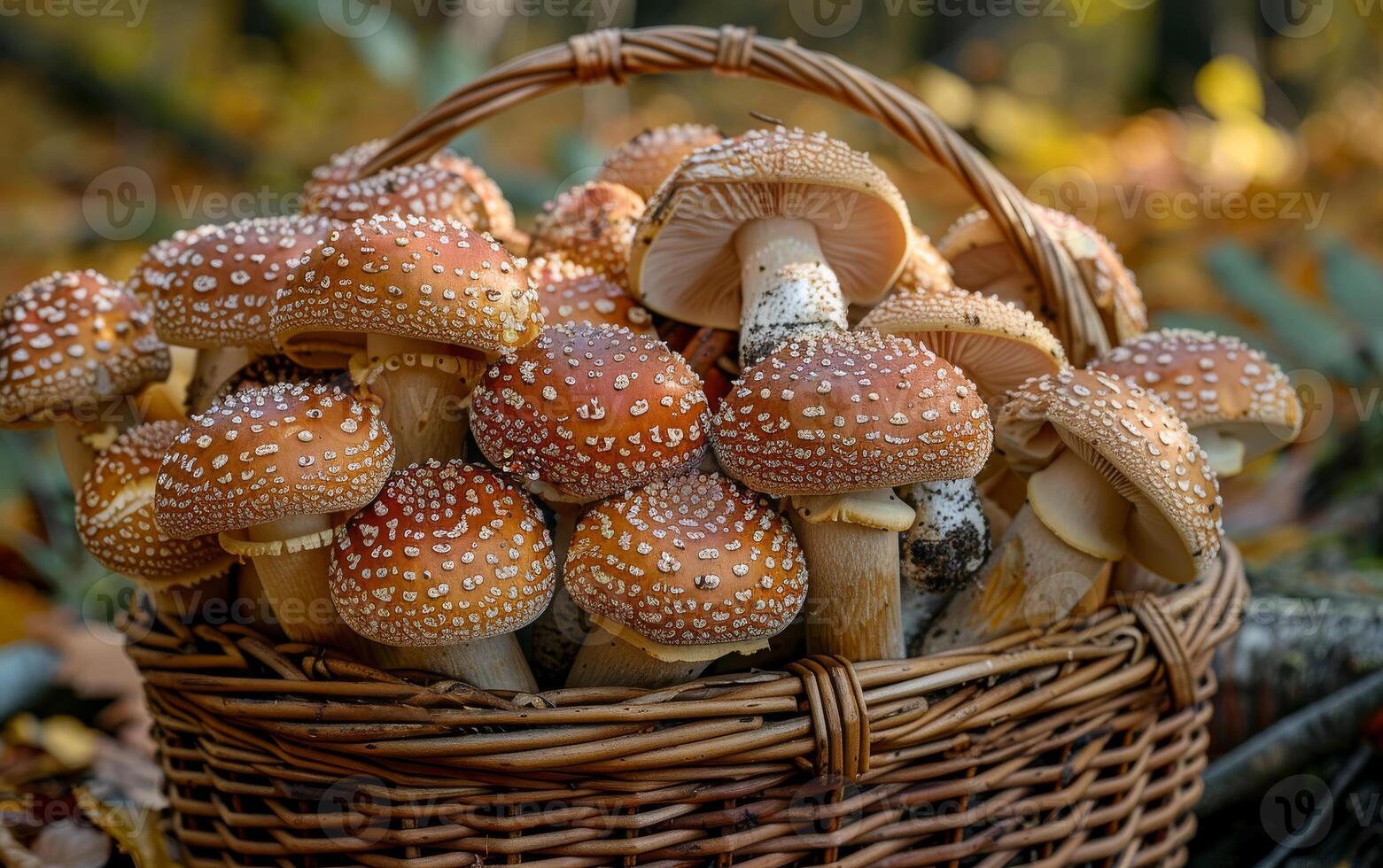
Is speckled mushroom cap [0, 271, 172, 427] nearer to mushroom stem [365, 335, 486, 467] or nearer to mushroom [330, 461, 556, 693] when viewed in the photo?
mushroom stem [365, 335, 486, 467]

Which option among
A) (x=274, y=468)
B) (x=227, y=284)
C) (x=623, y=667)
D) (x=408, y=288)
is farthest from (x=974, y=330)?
(x=227, y=284)

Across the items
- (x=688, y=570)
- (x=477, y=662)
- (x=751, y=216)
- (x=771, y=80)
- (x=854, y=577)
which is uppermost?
(x=771, y=80)

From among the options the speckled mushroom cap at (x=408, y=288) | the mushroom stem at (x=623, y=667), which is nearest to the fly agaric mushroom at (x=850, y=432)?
the mushroom stem at (x=623, y=667)

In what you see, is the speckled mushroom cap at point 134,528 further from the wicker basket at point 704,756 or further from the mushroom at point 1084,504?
the mushroom at point 1084,504

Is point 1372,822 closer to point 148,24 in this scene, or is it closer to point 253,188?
point 253,188

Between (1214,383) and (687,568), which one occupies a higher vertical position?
(1214,383)

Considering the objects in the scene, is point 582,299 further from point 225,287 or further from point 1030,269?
point 1030,269

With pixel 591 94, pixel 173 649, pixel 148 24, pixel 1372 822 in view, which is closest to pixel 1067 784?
pixel 1372 822
